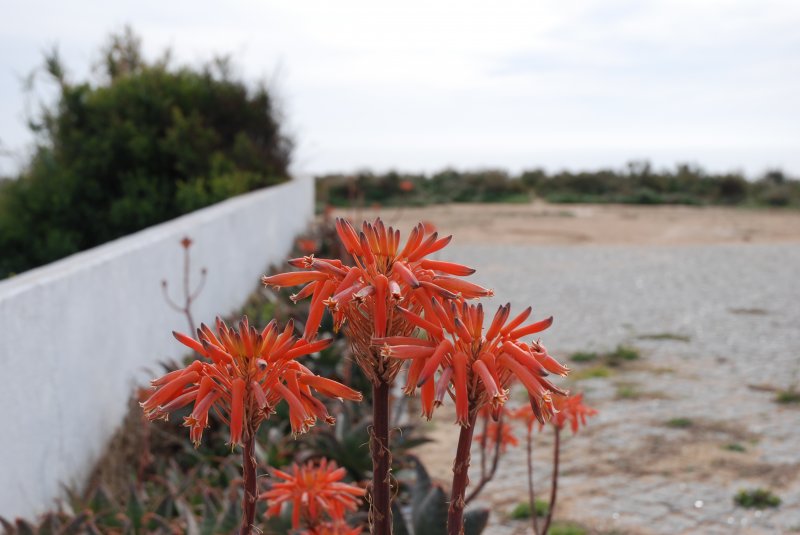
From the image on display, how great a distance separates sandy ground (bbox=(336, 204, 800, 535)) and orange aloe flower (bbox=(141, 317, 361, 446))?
3.27m

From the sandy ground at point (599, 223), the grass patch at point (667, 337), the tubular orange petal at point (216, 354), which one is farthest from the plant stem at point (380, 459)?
the sandy ground at point (599, 223)

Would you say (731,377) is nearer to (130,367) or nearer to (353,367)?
(353,367)

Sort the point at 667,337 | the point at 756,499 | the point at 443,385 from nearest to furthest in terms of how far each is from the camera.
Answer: the point at 443,385 < the point at 756,499 < the point at 667,337

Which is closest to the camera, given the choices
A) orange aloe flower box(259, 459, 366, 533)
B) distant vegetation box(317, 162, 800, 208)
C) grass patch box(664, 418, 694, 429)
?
orange aloe flower box(259, 459, 366, 533)

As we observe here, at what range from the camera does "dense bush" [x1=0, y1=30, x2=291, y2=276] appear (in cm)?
1116

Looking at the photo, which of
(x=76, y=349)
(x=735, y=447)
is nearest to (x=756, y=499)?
(x=735, y=447)

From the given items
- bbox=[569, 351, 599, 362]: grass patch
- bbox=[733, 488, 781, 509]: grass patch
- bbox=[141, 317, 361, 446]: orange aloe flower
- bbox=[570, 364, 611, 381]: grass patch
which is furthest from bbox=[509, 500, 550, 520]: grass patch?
bbox=[141, 317, 361, 446]: orange aloe flower

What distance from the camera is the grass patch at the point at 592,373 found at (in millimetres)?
7057

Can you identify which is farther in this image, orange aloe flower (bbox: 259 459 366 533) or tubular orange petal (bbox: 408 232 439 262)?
orange aloe flower (bbox: 259 459 366 533)

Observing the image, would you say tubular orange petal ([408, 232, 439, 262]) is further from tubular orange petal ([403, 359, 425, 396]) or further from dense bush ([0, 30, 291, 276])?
dense bush ([0, 30, 291, 276])

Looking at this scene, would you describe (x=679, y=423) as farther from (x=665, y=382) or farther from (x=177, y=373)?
(x=177, y=373)

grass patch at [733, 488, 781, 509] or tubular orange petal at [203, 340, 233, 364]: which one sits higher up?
tubular orange petal at [203, 340, 233, 364]

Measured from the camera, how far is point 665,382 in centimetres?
688

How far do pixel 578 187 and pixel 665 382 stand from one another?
80.9 ft
